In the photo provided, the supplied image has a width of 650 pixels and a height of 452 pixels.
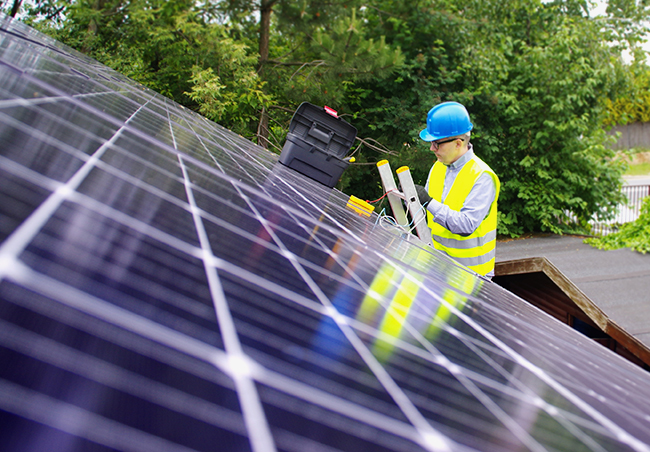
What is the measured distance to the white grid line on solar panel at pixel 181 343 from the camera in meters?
0.68

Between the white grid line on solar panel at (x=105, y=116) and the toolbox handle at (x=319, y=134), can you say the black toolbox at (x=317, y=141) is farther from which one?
the white grid line on solar panel at (x=105, y=116)

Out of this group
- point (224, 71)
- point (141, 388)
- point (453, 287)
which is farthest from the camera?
point (224, 71)

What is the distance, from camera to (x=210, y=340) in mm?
794

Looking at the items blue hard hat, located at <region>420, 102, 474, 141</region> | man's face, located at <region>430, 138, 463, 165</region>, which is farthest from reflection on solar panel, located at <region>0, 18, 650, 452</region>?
blue hard hat, located at <region>420, 102, 474, 141</region>

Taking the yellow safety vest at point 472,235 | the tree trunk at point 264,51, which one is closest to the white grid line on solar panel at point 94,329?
Result: the yellow safety vest at point 472,235

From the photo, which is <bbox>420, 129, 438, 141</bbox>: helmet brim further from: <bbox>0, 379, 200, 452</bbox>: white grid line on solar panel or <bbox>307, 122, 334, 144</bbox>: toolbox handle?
<bbox>0, 379, 200, 452</bbox>: white grid line on solar panel

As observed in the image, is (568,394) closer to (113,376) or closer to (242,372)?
(242,372)

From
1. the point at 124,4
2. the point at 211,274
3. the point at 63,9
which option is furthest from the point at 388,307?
the point at 63,9

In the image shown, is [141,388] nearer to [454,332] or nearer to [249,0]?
[454,332]

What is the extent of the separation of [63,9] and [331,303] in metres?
15.3

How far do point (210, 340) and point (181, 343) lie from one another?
2.5 inches

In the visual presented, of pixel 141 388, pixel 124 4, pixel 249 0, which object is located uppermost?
pixel 249 0

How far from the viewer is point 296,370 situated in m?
0.87

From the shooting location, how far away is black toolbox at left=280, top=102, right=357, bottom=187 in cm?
562
